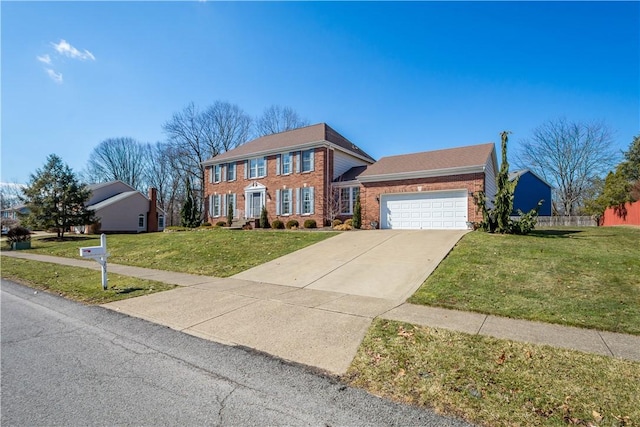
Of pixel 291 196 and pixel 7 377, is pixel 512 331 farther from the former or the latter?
pixel 291 196

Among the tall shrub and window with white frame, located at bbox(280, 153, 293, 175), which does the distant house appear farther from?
the tall shrub

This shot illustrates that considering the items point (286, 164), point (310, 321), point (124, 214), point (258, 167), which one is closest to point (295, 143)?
point (286, 164)

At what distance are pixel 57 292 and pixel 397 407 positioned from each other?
8610mm

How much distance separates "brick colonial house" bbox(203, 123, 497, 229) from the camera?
17.0m

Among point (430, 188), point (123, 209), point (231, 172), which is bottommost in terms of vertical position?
point (123, 209)

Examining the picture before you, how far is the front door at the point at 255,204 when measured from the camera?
2506cm

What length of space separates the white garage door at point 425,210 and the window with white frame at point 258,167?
10.3 m

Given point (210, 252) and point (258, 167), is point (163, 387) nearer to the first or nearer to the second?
point (210, 252)

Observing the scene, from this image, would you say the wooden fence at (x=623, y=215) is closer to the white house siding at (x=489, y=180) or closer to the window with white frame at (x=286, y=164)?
the white house siding at (x=489, y=180)

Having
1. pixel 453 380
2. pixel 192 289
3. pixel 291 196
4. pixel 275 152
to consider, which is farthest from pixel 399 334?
pixel 275 152

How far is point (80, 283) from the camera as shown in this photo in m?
8.61

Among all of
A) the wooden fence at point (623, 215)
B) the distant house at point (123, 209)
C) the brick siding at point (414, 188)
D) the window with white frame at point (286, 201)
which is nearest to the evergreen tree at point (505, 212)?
the brick siding at point (414, 188)

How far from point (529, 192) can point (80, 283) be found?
31.5 meters

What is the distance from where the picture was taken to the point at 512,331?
4.54 meters
